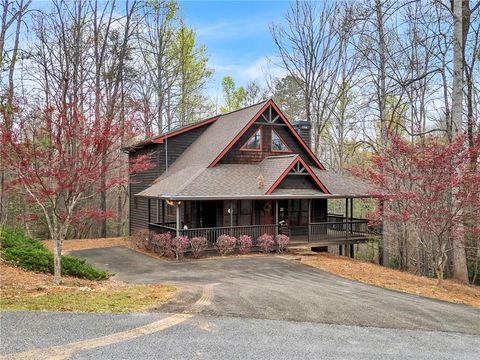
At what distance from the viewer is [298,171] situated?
19766 millimetres

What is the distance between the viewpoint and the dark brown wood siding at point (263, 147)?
20969 millimetres

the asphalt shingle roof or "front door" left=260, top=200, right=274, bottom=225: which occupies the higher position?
the asphalt shingle roof

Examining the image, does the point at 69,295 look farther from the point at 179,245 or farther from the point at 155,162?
the point at 155,162

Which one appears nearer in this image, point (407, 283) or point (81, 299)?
point (81, 299)

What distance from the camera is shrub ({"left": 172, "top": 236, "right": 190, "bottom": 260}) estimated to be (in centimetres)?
1661

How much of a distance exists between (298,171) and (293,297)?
10901mm

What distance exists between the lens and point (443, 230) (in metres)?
13.2

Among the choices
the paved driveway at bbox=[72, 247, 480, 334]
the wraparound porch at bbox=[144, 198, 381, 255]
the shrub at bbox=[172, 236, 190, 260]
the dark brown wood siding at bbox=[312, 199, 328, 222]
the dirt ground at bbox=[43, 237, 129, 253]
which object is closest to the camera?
the paved driveway at bbox=[72, 247, 480, 334]

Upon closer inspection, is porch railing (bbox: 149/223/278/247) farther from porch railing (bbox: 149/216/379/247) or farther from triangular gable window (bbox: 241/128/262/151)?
triangular gable window (bbox: 241/128/262/151)

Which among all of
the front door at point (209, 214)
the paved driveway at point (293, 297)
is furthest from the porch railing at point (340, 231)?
the paved driveway at point (293, 297)

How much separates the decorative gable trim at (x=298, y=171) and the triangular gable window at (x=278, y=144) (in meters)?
2.74

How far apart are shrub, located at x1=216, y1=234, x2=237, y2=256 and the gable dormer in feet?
14.1

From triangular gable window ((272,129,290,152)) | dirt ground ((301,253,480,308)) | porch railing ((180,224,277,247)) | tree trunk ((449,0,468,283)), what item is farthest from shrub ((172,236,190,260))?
tree trunk ((449,0,468,283))

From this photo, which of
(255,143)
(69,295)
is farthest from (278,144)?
(69,295)
